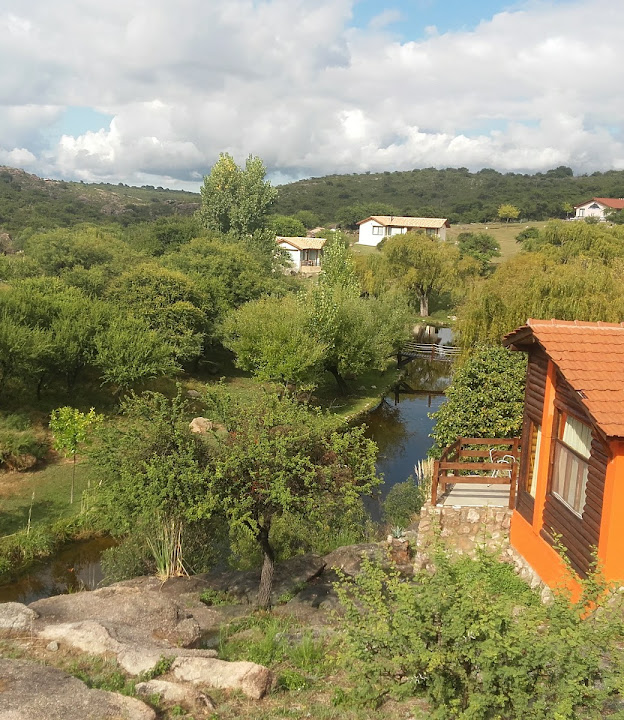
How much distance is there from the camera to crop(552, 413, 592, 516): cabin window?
10.8 m

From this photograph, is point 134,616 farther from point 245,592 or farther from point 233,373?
point 233,373

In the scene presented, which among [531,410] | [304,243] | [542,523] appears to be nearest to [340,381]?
[531,410]

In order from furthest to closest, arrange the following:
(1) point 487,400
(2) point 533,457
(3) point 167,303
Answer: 1. (3) point 167,303
2. (1) point 487,400
3. (2) point 533,457

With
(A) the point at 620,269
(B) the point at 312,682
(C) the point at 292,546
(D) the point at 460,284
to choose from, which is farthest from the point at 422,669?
(D) the point at 460,284

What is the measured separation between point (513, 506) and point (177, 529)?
25.7 feet

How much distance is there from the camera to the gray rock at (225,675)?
8.10 meters

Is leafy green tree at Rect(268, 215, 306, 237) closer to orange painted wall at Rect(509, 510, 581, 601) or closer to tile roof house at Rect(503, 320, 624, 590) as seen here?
tile roof house at Rect(503, 320, 624, 590)

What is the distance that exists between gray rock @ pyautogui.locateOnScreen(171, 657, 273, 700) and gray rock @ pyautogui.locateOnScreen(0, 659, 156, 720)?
1205 millimetres

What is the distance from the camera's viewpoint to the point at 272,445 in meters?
11.6

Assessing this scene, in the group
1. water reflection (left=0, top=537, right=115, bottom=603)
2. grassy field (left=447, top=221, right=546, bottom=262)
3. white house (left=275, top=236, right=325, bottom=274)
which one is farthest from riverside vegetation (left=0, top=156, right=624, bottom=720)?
grassy field (left=447, top=221, right=546, bottom=262)

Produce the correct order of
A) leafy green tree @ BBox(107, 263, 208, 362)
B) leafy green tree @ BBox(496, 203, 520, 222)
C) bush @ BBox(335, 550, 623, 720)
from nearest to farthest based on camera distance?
bush @ BBox(335, 550, 623, 720) → leafy green tree @ BBox(107, 263, 208, 362) → leafy green tree @ BBox(496, 203, 520, 222)

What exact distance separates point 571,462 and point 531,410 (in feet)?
5.95

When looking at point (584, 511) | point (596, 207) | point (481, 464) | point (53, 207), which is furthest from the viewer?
point (596, 207)

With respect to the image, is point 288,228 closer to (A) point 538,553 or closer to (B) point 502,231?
(B) point 502,231
